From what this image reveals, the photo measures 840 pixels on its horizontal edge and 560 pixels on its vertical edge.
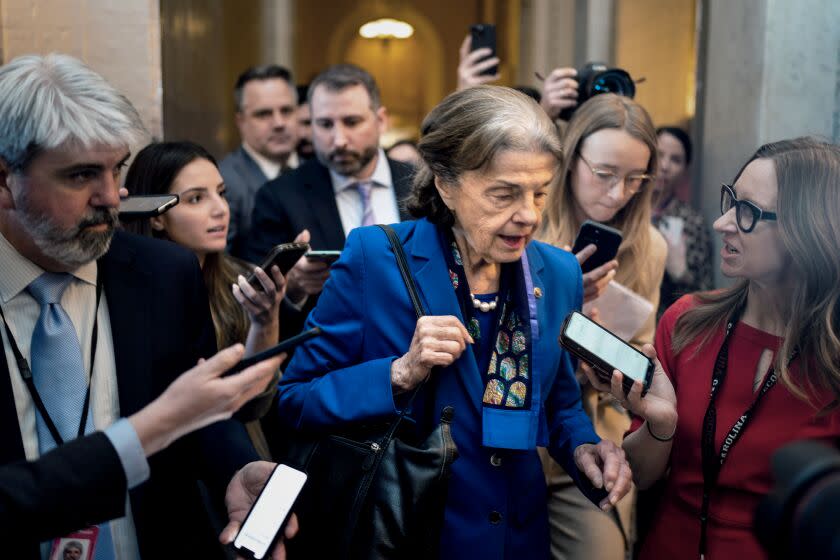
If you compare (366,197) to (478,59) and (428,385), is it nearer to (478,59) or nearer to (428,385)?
(478,59)

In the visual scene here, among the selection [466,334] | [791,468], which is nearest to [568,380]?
[466,334]

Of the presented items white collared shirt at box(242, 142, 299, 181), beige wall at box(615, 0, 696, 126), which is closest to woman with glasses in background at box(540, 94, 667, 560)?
white collared shirt at box(242, 142, 299, 181)

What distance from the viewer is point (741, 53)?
470cm

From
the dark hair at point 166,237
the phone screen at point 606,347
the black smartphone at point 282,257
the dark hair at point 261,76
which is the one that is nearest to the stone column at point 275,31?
the dark hair at point 261,76

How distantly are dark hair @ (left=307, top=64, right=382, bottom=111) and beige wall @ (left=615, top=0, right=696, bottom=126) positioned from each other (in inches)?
166

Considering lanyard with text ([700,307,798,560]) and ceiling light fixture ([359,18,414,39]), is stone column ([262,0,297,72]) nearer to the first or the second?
ceiling light fixture ([359,18,414,39])

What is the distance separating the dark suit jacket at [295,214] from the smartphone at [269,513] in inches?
84.4

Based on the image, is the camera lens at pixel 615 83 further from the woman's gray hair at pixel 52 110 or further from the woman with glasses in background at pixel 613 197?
the woman's gray hair at pixel 52 110

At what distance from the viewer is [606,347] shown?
7.80 feet

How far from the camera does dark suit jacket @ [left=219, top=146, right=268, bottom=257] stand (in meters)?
4.98

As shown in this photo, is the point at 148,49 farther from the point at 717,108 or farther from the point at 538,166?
the point at 717,108

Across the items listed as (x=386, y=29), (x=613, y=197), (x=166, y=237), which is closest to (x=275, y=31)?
(x=386, y=29)

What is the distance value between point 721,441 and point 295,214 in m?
2.32

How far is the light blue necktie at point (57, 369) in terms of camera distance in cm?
218
